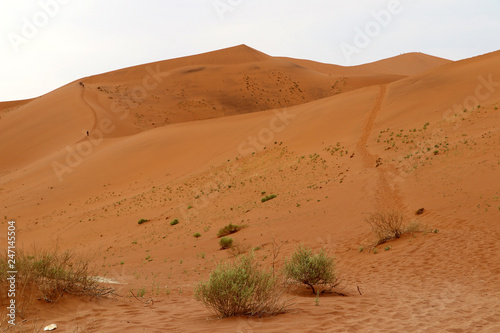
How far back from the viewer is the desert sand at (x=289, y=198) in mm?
6586

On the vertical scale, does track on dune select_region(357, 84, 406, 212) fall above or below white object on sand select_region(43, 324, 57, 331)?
above

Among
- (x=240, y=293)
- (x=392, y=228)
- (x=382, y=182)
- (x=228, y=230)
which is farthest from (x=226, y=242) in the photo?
(x=240, y=293)

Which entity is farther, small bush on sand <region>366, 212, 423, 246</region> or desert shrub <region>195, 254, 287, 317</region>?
small bush on sand <region>366, 212, 423, 246</region>

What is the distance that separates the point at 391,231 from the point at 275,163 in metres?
13.1

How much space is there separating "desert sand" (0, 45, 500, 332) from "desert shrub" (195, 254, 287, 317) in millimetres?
216

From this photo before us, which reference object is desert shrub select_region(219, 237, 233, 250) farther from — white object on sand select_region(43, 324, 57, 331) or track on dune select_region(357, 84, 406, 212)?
white object on sand select_region(43, 324, 57, 331)

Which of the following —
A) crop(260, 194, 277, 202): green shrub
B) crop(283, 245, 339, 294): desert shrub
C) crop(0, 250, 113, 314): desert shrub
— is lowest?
crop(283, 245, 339, 294): desert shrub

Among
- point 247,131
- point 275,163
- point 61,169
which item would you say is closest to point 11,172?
point 61,169

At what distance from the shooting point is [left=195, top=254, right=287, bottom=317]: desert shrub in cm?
604

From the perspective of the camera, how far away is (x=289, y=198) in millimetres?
18469

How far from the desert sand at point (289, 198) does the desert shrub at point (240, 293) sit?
0.71ft

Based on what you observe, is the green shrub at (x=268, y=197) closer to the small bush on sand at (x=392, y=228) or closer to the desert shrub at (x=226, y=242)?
the desert shrub at (x=226, y=242)

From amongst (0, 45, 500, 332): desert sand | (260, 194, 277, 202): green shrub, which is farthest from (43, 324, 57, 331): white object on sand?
(260, 194, 277, 202): green shrub

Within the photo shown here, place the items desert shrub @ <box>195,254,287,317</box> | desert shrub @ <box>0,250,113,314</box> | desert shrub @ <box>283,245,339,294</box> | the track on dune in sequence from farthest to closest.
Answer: the track on dune, desert shrub @ <box>283,245,339,294</box>, desert shrub @ <box>0,250,113,314</box>, desert shrub @ <box>195,254,287,317</box>
